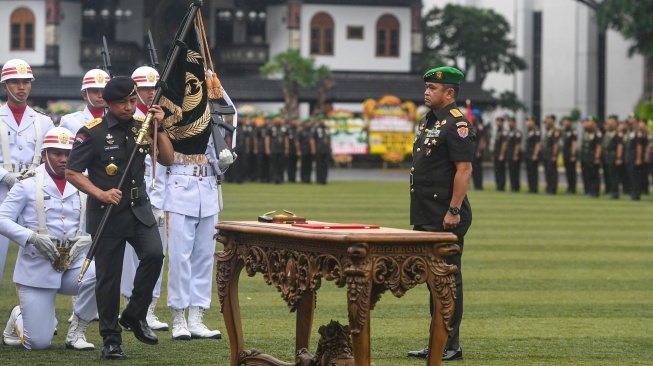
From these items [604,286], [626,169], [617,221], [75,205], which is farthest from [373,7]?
[75,205]

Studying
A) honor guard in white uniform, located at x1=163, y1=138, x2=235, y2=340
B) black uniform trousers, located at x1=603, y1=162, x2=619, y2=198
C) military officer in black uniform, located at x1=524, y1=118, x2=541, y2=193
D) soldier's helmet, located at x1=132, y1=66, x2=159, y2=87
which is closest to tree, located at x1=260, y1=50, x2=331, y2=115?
military officer in black uniform, located at x1=524, y1=118, x2=541, y2=193

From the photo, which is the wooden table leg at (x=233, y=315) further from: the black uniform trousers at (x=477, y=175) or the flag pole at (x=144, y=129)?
the black uniform trousers at (x=477, y=175)

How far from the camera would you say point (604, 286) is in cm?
1394

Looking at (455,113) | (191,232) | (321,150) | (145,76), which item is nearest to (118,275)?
(191,232)

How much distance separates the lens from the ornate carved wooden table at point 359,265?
275 inches

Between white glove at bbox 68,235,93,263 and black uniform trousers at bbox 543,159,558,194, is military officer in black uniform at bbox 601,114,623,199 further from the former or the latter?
white glove at bbox 68,235,93,263

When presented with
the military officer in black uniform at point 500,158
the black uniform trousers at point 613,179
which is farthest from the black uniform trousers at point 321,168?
the black uniform trousers at point 613,179

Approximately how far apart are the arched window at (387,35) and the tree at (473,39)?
18.0ft

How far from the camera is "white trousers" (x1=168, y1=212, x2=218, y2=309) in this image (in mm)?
10312

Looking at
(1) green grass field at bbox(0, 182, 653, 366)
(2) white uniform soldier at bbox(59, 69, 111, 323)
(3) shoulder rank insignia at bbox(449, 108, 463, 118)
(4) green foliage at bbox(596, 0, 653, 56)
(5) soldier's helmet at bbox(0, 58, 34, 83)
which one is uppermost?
(4) green foliage at bbox(596, 0, 653, 56)

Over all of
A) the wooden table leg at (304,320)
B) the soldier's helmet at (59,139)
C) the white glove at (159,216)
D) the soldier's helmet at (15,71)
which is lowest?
the wooden table leg at (304,320)

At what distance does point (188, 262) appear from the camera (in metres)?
10.3

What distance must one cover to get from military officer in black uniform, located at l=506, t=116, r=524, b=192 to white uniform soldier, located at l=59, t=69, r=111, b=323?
2418 cm

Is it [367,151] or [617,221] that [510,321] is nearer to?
[617,221]
